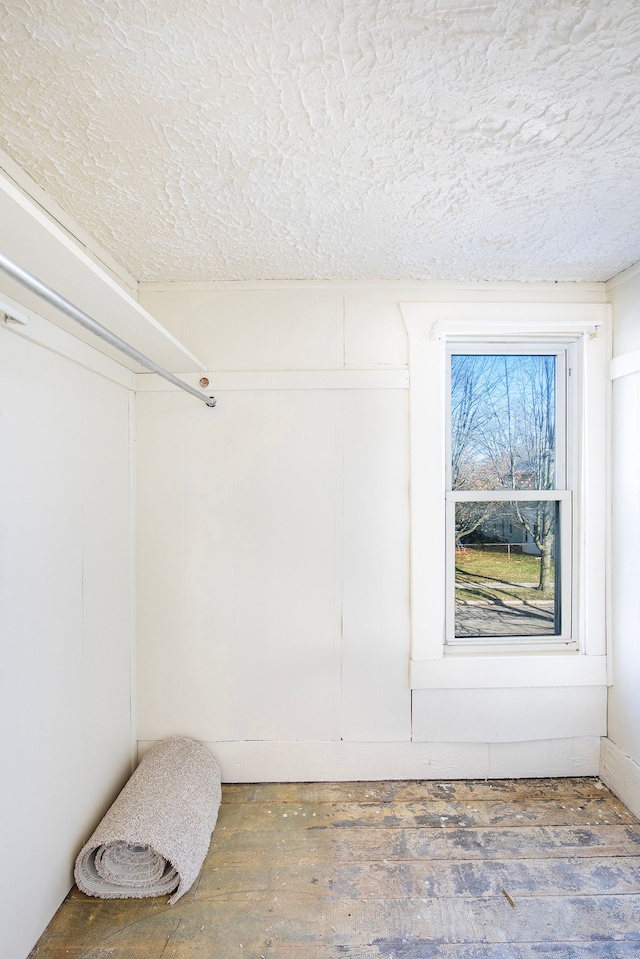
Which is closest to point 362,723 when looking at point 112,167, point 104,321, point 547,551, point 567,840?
point 567,840

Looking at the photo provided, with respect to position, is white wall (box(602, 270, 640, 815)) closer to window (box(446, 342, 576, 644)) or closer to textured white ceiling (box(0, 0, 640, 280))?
window (box(446, 342, 576, 644))

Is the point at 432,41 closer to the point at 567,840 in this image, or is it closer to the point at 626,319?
the point at 626,319

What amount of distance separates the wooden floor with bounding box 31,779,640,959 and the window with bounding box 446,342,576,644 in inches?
27.0

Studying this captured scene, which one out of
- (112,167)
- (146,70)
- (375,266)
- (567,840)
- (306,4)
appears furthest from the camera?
(375,266)

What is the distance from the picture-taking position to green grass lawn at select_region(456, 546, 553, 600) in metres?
2.18

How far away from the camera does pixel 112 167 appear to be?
1.32 meters

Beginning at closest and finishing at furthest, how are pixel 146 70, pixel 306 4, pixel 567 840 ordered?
pixel 306 4, pixel 146 70, pixel 567 840

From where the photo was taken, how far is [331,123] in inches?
45.5

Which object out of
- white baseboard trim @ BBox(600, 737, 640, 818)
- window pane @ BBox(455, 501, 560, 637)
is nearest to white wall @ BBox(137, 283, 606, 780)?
white baseboard trim @ BBox(600, 737, 640, 818)

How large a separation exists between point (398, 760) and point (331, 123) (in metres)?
2.29

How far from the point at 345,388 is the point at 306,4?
129 cm

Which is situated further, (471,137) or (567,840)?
(567,840)

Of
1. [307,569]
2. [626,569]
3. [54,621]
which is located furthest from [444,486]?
[54,621]

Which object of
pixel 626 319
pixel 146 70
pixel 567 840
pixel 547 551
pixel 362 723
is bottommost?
pixel 567 840
